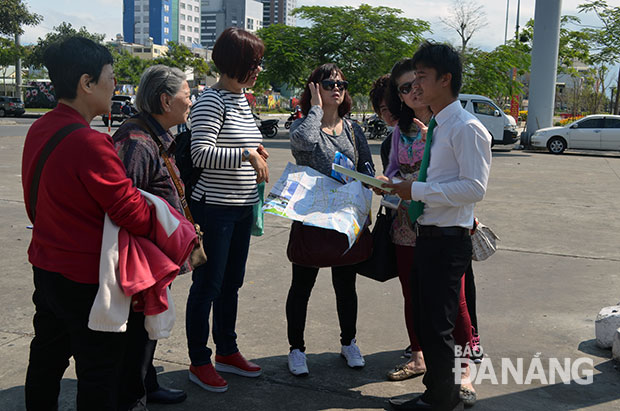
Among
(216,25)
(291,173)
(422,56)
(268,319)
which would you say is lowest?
(268,319)

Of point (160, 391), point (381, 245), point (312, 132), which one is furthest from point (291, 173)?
point (160, 391)

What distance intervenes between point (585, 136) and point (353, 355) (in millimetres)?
19053

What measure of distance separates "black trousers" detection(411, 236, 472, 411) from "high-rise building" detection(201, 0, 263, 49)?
155987 millimetres

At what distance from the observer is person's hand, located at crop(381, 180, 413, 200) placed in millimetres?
2744

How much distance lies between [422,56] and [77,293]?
1.71 metres

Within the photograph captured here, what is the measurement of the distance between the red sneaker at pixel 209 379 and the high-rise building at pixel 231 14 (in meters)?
156

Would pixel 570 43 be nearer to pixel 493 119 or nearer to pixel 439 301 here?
pixel 493 119

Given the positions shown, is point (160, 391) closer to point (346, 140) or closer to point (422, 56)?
point (346, 140)

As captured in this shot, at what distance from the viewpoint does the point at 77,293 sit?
2.26 m

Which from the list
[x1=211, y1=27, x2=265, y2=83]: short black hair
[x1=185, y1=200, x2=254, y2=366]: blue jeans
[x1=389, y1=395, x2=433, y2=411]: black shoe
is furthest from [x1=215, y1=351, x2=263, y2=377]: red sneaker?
[x1=211, y1=27, x2=265, y2=83]: short black hair

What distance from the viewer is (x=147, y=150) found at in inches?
105

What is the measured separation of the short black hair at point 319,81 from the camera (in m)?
3.50

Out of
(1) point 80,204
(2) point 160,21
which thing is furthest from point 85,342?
(2) point 160,21

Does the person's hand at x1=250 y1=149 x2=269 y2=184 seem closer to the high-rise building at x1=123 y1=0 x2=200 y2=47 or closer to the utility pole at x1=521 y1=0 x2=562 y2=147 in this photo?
the utility pole at x1=521 y1=0 x2=562 y2=147
